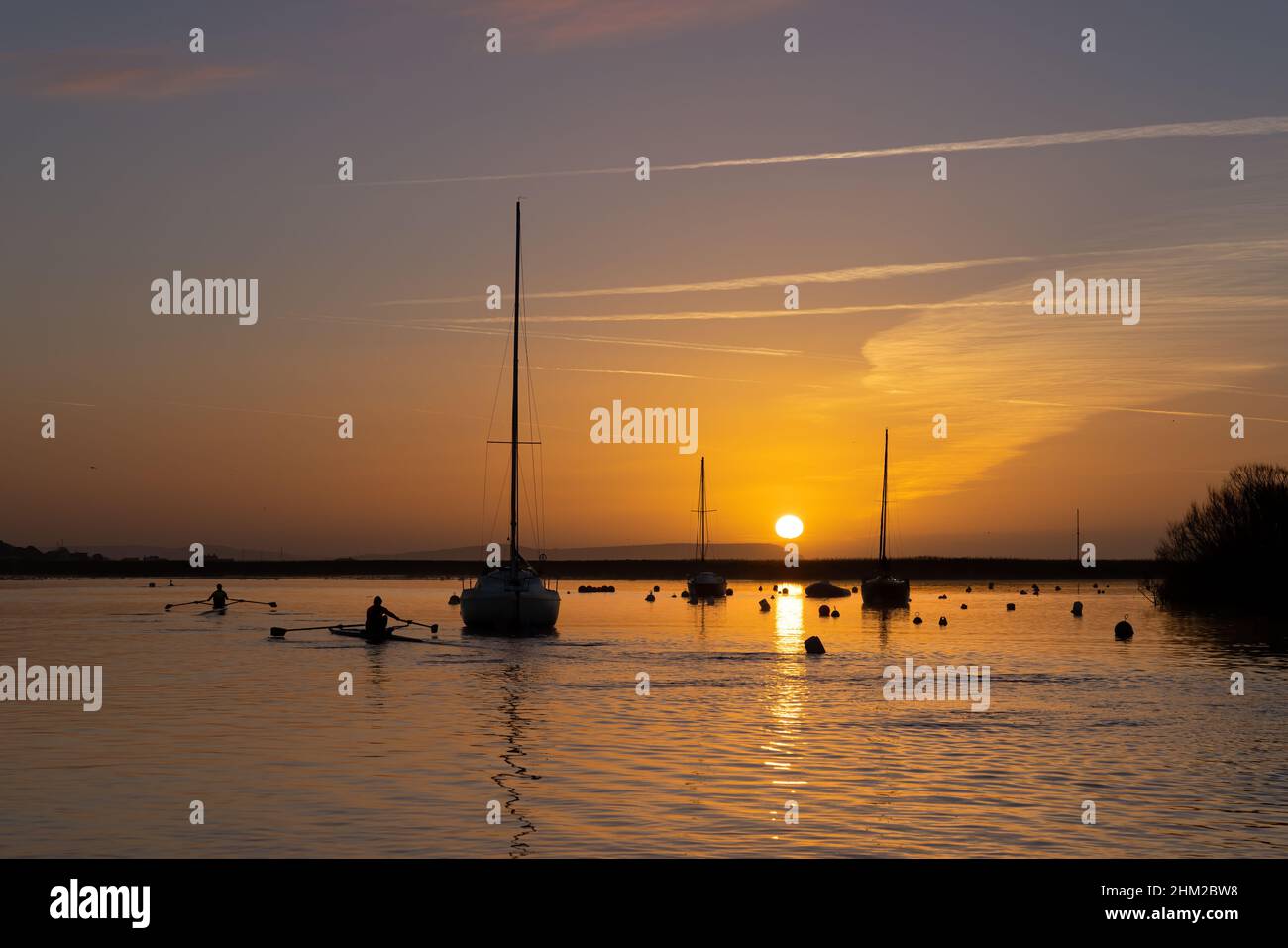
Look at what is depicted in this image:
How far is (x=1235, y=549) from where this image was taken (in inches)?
4373

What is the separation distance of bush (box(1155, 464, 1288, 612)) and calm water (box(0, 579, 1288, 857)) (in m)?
43.8

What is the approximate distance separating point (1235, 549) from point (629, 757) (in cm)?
9466

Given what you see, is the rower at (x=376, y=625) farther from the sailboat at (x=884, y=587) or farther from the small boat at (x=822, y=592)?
the small boat at (x=822, y=592)

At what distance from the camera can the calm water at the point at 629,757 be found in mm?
21844

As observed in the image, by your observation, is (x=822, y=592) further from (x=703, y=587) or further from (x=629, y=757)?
(x=629, y=757)

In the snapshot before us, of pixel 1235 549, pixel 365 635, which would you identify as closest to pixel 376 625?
pixel 365 635

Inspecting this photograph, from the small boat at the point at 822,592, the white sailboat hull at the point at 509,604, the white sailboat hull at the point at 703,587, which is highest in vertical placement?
the white sailboat hull at the point at 509,604

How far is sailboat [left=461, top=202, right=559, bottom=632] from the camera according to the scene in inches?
2771

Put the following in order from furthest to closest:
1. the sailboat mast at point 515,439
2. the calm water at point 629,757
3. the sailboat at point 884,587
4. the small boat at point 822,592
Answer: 1. the small boat at point 822,592
2. the sailboat at point 884,587
3. the sailboat mast at point 515,439
4. the calm water at point 629,757

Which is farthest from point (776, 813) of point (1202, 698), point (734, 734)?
point (1202, 698)

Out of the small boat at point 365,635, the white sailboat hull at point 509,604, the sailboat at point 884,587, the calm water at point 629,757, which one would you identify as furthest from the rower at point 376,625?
the sailboat at point 884,587

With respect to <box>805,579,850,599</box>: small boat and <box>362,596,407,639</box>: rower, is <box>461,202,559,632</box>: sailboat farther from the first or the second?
<box>805,579,850,599</box>: small boat

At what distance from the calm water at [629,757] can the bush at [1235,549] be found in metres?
43.8
